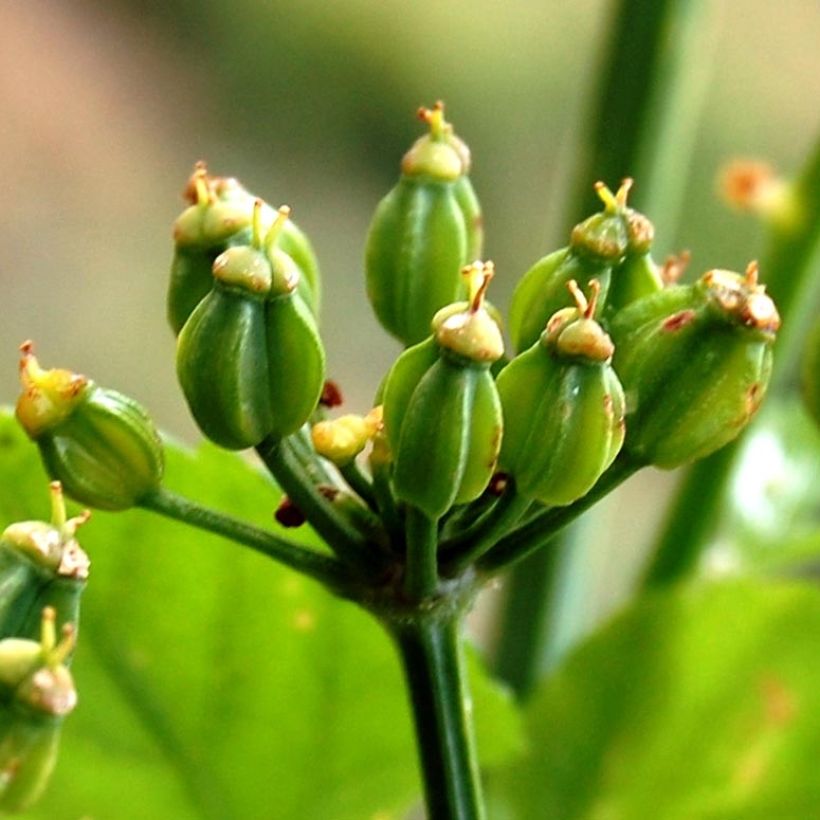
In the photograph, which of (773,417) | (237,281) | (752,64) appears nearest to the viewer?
(237,281)

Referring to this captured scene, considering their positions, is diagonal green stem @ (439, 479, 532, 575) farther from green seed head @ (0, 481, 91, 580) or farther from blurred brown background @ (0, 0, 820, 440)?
blurred brown background @ (0, 0, 820, 440)

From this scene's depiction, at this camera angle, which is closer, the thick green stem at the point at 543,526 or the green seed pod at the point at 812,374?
the thick green stem at the point at 543,526

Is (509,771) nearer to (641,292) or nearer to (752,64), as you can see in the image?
(641,292)

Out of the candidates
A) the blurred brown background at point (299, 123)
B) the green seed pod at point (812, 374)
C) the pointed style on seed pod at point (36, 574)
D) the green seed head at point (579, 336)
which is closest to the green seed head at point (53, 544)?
the pointed style on seed pod at point (36, 574)

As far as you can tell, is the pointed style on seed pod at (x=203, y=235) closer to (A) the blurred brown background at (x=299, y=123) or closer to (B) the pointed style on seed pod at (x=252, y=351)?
(B) the pointed style on seed pod at (x=252, y=351)

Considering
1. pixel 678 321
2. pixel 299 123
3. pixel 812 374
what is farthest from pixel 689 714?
pixel 299 123

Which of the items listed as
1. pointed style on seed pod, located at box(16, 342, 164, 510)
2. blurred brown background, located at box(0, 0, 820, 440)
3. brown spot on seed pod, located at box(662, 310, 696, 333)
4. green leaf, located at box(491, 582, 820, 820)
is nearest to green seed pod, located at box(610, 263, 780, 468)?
brown spot on seed pod, located at box(662, 310, 696, 333)

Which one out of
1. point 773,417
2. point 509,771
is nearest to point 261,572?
point 509,771

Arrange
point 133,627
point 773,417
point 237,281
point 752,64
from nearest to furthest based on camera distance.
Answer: point 237,281 < point 133,627 < point 773,417 < point 752,64
